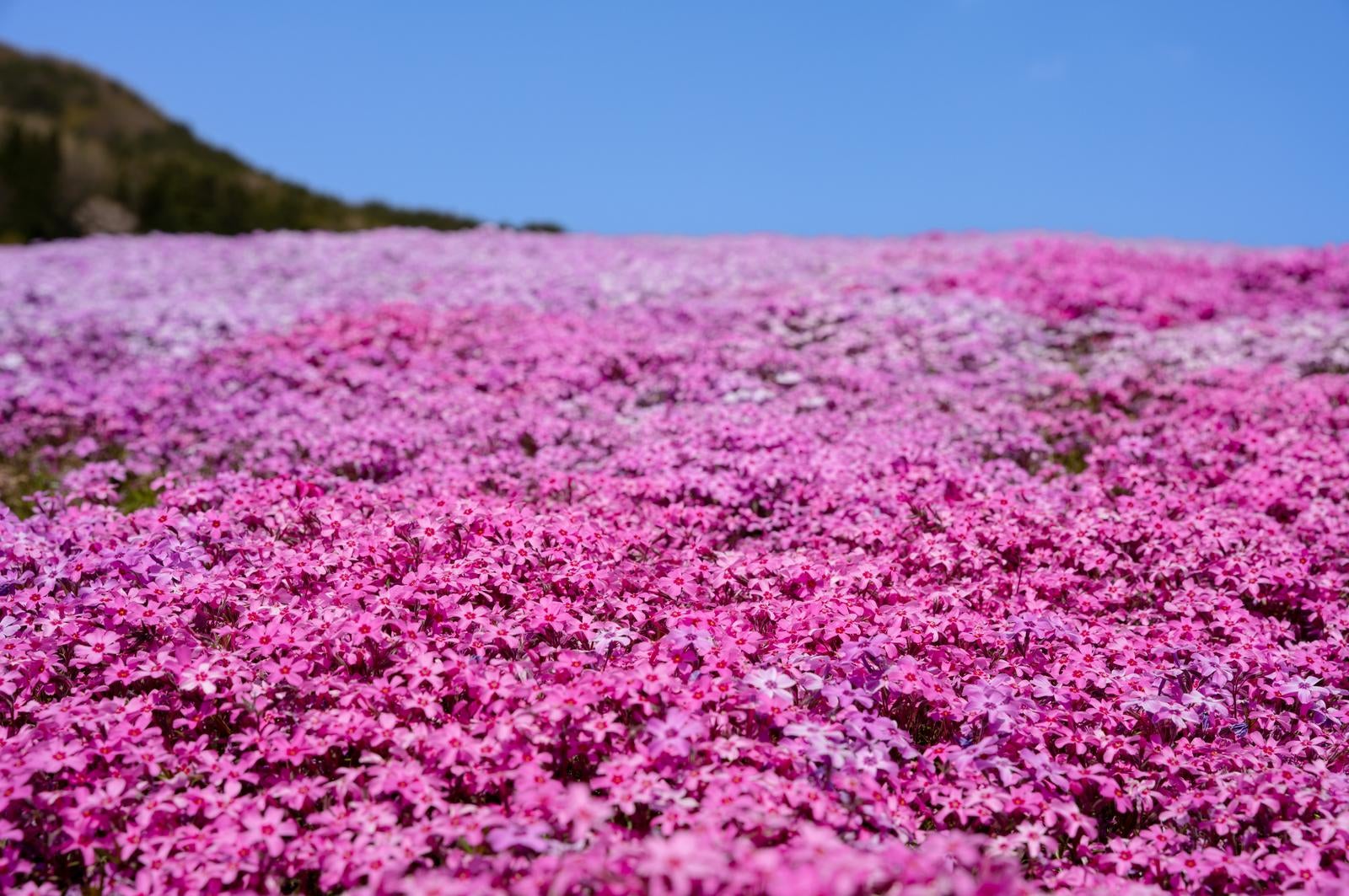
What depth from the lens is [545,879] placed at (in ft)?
15.2

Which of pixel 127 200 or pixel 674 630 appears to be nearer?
pixel 674 630

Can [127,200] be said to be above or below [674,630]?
above

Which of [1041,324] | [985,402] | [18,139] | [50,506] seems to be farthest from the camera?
[18,139]

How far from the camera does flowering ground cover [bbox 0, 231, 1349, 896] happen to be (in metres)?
5.40

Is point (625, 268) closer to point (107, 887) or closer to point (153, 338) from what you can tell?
point (153, 338)

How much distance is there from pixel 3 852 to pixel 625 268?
23204 mm

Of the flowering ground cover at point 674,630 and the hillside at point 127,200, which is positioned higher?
the hillside at point 127,200

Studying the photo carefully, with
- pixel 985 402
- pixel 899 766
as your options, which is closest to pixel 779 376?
pixel 985 402

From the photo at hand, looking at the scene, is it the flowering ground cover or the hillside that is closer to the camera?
the flowering ground cover

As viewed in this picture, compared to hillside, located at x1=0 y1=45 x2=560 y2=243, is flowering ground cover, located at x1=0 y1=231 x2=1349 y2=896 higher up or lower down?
lower down

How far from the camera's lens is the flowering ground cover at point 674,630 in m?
5.40

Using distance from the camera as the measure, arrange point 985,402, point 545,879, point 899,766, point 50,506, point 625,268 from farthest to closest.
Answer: point 625,268 < point 985,402 < point 50,506 < point 899,766 < point 545,879

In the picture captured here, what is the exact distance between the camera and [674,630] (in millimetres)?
6793

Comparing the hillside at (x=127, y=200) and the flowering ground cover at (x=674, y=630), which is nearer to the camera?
the flowering ground cover at (x=674, y=630)
